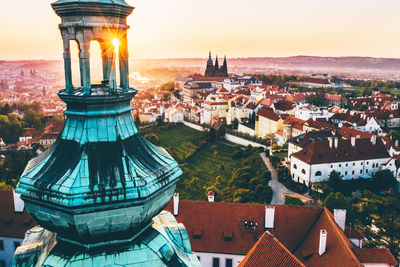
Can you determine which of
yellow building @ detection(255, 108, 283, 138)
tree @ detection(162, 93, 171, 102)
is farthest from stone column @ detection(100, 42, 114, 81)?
tree @ detection(162, 93, 171, 102)

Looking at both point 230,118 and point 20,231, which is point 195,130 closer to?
point 230,118

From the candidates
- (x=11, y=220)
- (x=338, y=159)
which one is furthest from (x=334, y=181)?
(x=11, y=220)

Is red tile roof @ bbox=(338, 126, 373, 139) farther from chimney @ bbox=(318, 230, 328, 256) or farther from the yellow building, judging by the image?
chimney @ bbox=(318, 230, 328, 256)

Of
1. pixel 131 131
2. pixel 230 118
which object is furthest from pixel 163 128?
pixel 131 131

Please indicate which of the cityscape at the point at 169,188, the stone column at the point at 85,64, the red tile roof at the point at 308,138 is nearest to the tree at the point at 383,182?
the cityscape at the point at 169,188

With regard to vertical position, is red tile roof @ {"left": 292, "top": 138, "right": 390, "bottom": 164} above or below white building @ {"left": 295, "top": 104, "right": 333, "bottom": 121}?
below

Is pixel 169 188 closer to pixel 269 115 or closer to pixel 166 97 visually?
pixel 269 115
